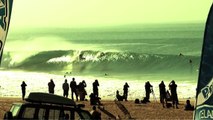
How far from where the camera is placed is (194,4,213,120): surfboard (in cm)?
1451

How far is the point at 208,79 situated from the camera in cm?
1462

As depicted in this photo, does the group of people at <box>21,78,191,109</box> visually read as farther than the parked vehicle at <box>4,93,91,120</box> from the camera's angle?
Yes

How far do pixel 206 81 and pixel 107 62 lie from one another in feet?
379

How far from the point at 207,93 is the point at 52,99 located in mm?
3907

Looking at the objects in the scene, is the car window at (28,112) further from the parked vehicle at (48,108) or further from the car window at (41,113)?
the car window at (41,113)

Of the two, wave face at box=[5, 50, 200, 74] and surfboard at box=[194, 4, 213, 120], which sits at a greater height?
wave face at box=[5, 50, 200, 74]

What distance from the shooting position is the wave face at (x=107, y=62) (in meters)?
114

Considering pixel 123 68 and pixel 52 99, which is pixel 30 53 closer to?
pixel 123 68

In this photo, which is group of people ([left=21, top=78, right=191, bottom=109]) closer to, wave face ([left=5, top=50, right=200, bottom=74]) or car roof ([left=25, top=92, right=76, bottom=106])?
car roof ([left=25, top=92, right=76, bottom=106])

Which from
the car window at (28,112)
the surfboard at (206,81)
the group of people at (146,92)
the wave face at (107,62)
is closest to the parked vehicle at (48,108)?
the car window at (28,112)

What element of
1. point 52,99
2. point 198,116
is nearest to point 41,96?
point 52,99

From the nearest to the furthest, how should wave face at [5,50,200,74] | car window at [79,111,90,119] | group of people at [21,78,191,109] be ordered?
car window at [79,111,90,119], group of people at [21,78,191,109], wave face at [5,50,200,74]

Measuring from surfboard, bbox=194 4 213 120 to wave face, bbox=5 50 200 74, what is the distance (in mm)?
88311

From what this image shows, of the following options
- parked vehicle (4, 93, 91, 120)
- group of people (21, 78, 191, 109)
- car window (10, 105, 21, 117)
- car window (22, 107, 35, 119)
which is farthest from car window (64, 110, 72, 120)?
group of people (21, 78, 191, 109)
